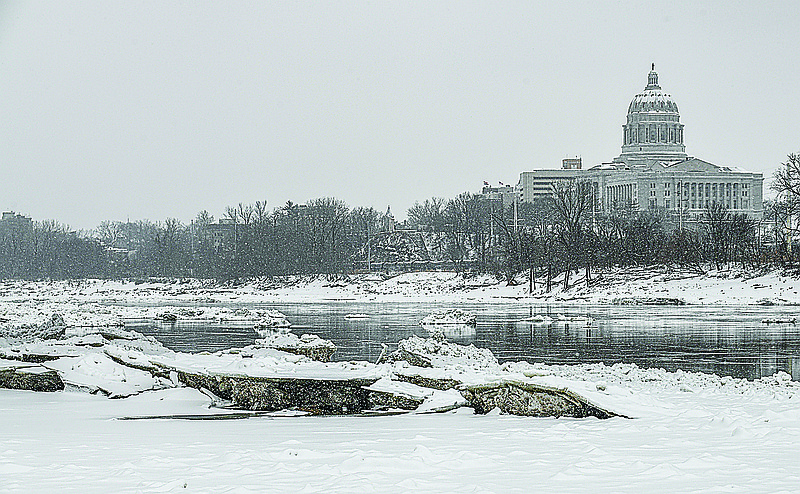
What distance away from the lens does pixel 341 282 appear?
88.1 metres

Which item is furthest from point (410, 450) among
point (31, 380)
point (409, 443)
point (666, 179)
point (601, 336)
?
point (666, 179)

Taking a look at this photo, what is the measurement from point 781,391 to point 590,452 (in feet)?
21.8

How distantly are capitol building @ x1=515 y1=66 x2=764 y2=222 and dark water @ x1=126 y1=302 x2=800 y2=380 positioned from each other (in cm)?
11254

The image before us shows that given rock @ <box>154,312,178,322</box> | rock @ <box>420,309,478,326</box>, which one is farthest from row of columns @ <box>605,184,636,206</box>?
rock @ <box>420,309,478,326</box>

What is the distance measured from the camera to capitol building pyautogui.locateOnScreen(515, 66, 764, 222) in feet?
549

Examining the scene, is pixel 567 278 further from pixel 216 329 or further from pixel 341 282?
pixel 216 329

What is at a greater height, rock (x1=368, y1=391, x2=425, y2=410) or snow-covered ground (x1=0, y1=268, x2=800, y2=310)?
snow-covered ground (x1=0, y1=268, x2=800, y2=310)

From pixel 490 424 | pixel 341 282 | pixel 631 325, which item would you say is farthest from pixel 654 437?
pixel 341 282

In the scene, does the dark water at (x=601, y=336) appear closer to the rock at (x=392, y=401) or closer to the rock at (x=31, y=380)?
the rock at (x=392, y=401)

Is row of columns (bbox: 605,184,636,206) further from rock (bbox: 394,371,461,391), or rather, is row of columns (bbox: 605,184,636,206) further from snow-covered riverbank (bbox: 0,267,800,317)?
rock (bbox: 394,371,461,391)

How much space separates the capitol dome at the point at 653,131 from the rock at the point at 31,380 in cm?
17879

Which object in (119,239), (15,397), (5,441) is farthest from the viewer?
(119,239)

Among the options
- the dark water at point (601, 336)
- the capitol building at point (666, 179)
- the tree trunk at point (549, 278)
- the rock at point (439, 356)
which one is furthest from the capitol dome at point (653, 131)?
the rock at point (439, 356)

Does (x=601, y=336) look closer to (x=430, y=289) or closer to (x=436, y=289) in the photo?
(x=436, y=289)
